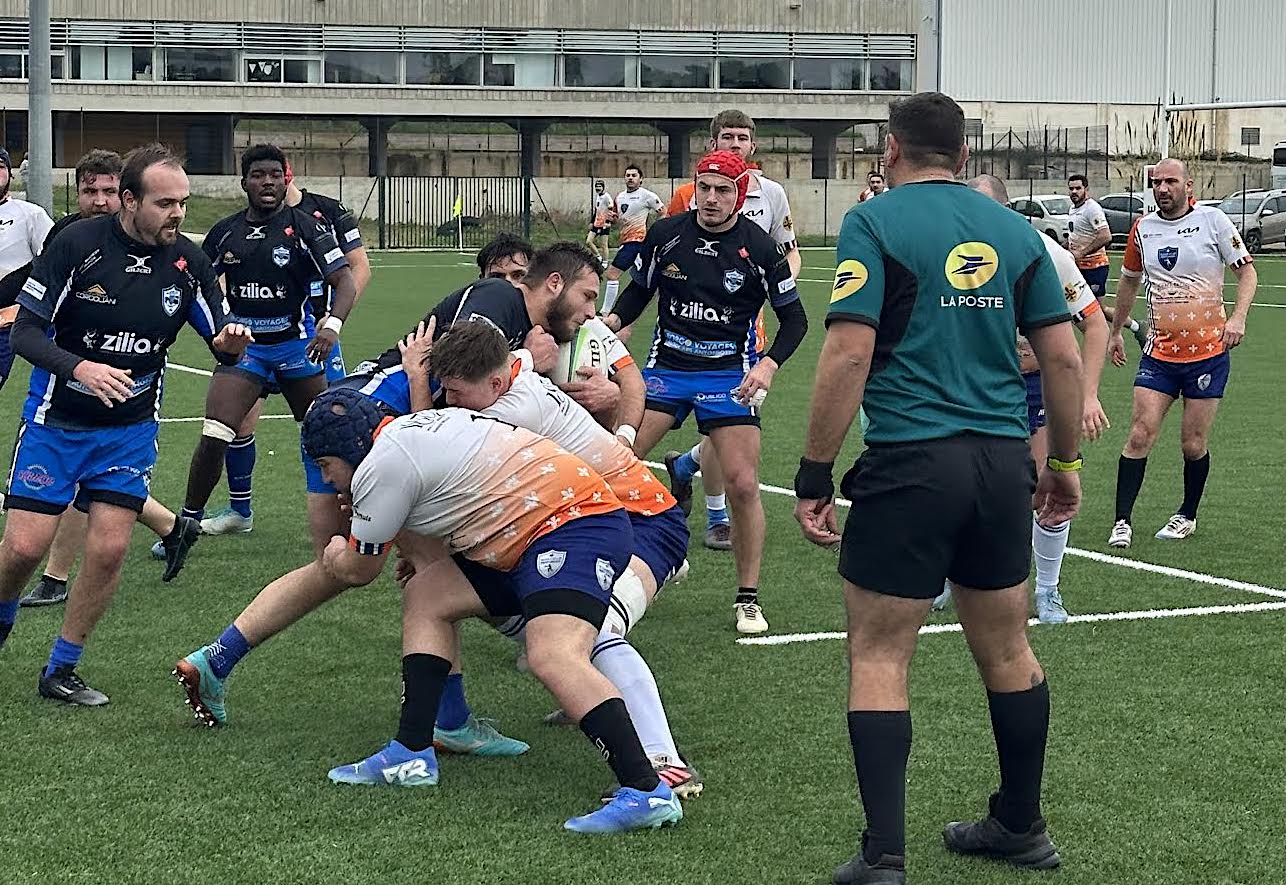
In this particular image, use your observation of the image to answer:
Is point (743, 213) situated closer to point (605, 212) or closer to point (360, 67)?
point (605, 212)

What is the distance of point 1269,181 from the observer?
60812 mm

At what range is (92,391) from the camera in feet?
21.7

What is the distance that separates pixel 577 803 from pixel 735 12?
55839 mm

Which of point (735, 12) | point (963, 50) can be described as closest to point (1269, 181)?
point (963, 50)

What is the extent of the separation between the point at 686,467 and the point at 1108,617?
9.77ft

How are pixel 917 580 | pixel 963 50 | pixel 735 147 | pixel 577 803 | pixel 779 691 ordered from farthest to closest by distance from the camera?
pixel 963 50, pixel 735 147, pixel 779 691, pixel 577 803, pixel 917 580

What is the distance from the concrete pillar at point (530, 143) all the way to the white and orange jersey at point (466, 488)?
52391 mm

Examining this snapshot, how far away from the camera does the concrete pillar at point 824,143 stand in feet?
190

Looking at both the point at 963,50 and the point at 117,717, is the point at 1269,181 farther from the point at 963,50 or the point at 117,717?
the point at 117,717

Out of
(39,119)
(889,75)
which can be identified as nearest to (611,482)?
(39,119)

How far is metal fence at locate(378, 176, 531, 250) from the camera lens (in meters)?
49.4

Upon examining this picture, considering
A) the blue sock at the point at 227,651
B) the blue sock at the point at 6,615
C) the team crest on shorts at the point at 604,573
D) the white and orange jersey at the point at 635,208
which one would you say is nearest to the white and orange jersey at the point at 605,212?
Result: the white and orange jersey at the point at 635,208

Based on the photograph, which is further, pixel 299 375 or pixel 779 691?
pixel 299 375

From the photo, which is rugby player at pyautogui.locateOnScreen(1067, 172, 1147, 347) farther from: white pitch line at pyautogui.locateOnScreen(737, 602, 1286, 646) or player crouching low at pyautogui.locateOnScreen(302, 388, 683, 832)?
player crouching low at pyautogui.locateOnScreen(302, 388, 683, 832)
